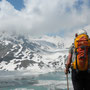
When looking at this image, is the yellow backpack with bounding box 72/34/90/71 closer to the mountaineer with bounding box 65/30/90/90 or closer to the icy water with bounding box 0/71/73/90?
the mountaineer with bounding box 65/30/90/90

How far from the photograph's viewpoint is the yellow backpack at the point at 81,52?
3846mm

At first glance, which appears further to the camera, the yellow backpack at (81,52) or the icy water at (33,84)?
the icy water at (33,84)

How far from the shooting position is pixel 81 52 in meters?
3.90

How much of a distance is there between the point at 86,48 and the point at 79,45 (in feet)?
0.66

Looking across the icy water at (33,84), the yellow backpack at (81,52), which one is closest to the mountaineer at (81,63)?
the yellow backpack at (81,52)

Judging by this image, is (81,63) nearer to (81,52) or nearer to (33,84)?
(81,52)

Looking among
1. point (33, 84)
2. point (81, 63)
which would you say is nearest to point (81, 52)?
point (81, 63)

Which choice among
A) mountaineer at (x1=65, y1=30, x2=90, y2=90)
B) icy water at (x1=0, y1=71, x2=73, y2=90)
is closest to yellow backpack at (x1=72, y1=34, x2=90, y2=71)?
mountaineer at (x1=65, y1=30, x2=90, y2=90)

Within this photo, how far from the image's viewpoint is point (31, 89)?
66.2m

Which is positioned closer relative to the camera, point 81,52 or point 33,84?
point 81,52

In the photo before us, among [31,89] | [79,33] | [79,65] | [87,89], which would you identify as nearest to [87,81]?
[87,89]

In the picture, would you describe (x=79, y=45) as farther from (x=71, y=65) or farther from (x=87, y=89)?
(x=87, y=89)

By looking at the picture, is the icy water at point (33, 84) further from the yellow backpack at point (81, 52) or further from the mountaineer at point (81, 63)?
the yellow backpack at point (81, 52)

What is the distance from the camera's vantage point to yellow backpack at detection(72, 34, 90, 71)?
151 inches
